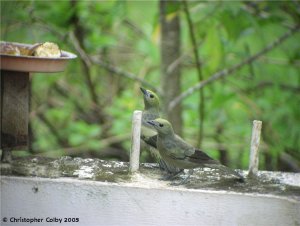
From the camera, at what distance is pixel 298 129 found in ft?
17.9

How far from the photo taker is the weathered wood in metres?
3.11

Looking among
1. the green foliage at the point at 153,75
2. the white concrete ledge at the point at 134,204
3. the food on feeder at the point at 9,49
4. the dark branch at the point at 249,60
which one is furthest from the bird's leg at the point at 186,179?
the dark branch at the point at 249,60

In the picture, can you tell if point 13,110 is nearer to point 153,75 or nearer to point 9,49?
point 9,49

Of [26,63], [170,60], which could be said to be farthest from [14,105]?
[170,60]

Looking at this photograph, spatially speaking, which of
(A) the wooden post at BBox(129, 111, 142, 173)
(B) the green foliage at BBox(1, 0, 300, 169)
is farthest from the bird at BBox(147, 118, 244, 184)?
(B) the green foliage at BBox(1, 0, 300, 169)

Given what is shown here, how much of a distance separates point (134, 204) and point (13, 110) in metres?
0.85

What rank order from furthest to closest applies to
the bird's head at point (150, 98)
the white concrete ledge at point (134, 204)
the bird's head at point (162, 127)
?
the bird's head at point (150, 98), the bird's head at point (162, 127), the white concrete ledge at point (134, 204)

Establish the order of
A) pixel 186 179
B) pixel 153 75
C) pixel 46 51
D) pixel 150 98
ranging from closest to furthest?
1. pixel 46 51
2. pixel 186 179
3. pixel 150 98
4. pixel 153 75

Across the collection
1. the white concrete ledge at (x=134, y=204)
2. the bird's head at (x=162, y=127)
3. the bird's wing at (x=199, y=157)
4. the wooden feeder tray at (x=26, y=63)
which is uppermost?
the wooden feeder tray at (x=26, y=63)

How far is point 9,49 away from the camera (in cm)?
312

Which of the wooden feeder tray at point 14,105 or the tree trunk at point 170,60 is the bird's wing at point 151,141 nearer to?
the wooden feeder tray at point 14,105

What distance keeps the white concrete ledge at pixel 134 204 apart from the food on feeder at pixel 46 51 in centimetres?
68

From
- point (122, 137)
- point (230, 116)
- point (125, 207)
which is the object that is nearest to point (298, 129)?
point (230, 116)

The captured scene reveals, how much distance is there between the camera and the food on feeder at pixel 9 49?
10.1 feet
